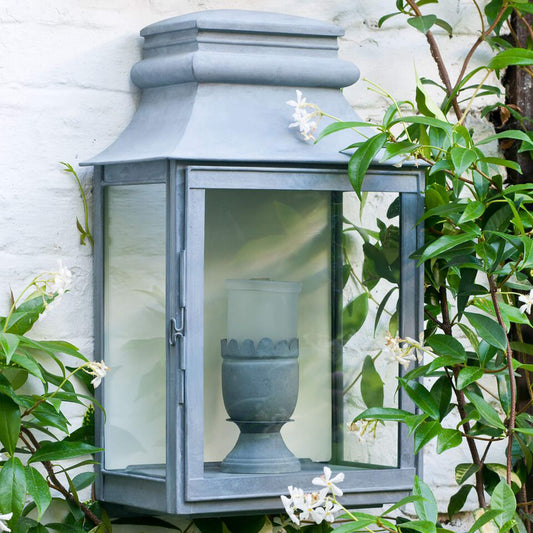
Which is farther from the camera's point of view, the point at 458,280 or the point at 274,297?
the point at 458,280

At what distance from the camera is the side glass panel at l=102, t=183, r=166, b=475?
1456 millimetres

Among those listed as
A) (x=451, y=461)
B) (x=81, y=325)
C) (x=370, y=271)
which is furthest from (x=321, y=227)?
(x=451, y=461)

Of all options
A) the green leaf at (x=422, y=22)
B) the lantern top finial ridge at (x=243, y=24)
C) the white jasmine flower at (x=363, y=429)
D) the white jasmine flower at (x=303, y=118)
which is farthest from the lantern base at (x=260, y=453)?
the green leaf at (x=422, y=22)

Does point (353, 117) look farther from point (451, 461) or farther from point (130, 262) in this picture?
point (451, 461)

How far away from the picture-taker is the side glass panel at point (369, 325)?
1.51 metres

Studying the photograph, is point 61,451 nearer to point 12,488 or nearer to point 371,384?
point 12,488

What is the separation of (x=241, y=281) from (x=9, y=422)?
377 millimetres

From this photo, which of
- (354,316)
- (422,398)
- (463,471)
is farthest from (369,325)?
(463,471)

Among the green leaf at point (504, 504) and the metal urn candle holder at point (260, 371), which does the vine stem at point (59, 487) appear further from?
the green leaf at point (504, 504)

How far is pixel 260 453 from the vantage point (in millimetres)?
1466

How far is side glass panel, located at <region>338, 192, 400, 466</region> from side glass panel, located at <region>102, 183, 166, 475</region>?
28cm

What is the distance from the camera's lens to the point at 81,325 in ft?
5.21

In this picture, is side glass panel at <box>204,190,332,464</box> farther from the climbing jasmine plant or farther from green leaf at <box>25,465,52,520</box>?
green leaf at <box>25,465,52,520</box>

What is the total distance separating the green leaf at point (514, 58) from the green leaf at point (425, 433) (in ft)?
1.83
